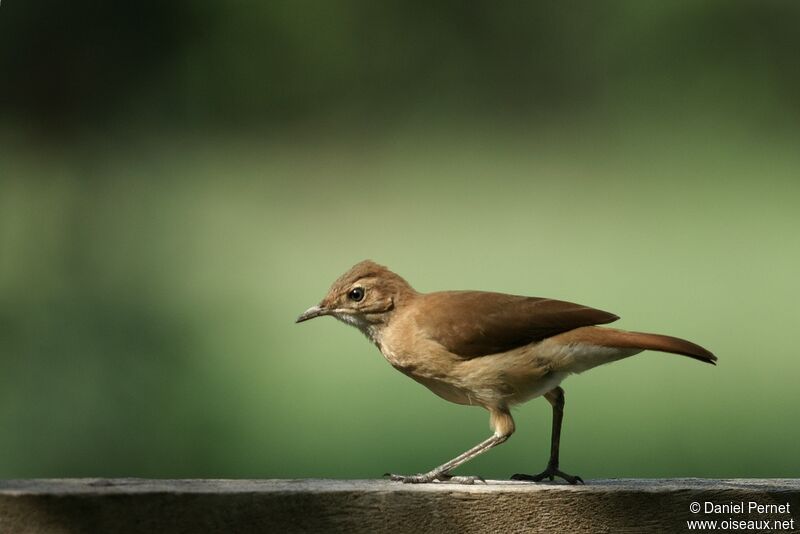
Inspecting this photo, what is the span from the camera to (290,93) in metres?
Result: 10.6

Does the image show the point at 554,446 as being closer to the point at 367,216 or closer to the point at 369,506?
the point at 369,506

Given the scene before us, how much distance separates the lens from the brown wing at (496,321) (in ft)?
11.9

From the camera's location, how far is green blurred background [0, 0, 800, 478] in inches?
309

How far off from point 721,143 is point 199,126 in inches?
183

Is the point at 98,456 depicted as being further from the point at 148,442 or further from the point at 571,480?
the point at 571,480

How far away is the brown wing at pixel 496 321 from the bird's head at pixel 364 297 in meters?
0.20

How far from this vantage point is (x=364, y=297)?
3969mm

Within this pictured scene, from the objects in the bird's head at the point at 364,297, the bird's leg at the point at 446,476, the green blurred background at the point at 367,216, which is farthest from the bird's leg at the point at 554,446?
the green blurred background at the point at 367,216

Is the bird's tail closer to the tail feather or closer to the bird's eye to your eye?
the tail feather

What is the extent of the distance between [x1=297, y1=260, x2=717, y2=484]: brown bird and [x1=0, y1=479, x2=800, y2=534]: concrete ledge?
1.89ft

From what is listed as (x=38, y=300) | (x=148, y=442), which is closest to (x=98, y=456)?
A: (x=148, y=442)

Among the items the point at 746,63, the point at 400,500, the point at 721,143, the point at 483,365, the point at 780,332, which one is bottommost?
the point at 400,500

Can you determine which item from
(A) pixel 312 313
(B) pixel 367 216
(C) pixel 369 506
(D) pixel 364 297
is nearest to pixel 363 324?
(D) pixel 364 297

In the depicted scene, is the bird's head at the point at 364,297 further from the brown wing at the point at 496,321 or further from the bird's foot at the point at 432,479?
the bird's foot at the point at 432,479
